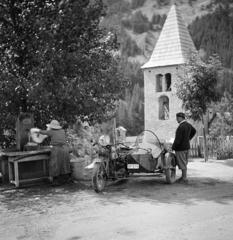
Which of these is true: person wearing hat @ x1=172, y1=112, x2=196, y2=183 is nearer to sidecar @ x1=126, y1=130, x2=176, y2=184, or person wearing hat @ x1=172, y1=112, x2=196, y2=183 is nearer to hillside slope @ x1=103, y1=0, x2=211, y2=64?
sidecar @ x1=126, y1=130, x2=176, y2=184

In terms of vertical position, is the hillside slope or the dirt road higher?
the hillside slope

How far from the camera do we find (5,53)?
12.0m

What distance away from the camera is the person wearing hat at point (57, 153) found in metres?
10.2

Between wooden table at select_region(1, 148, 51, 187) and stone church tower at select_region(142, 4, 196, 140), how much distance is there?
2708 centimetres

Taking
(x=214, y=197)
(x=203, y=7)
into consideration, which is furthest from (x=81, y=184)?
(x=203, y=7)

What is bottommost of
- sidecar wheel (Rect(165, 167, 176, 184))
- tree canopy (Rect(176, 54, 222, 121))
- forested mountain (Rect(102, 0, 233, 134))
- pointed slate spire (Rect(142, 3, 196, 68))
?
sidecar wheel (Rect(165, 167, 176, 184))

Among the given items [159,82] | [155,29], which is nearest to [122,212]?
[159,82]

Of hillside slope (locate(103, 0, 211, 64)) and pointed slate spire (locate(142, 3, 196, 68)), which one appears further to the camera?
hillside slope (locate(103, 0, 211, 64))

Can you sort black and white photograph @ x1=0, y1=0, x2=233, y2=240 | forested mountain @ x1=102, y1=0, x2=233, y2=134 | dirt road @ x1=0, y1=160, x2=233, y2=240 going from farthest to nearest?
forested mountain @ x1=102, y1=0, x2=233, y2=134
black and white photograph @ x1=0, y1=0, x2=233, y2=240
dirt road @ x1=0, y1=160, x2=233, y2=240

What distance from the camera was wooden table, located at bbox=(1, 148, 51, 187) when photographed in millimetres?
9830

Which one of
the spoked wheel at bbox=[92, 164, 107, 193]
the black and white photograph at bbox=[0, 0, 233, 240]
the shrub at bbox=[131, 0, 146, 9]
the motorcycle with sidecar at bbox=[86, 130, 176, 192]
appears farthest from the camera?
the shrub at bbox=[131, 0, 146, 9]

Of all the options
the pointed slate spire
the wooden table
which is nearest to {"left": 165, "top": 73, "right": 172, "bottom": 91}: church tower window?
the pointed slate spire

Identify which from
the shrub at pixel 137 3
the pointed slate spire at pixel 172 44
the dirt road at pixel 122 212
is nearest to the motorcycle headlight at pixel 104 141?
the dirt road at pixel 122 212

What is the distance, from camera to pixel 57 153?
33.7 ft
